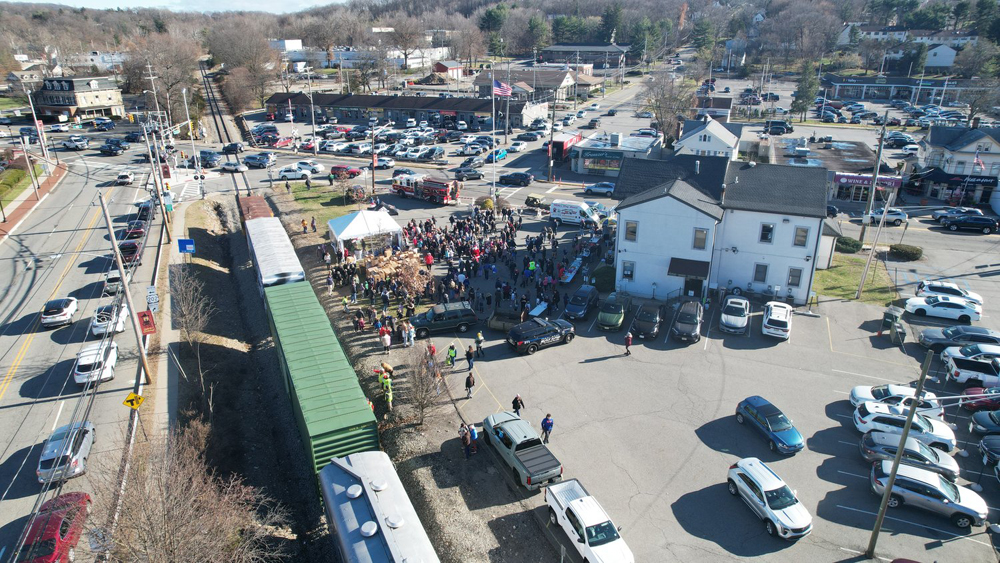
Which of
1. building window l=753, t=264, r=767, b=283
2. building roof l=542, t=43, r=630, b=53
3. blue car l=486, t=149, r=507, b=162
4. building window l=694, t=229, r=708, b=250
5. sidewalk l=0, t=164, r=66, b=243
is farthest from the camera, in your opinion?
building roof l=542, t=43, r=630, b=53

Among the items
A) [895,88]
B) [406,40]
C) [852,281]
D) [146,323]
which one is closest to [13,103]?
[406,40]

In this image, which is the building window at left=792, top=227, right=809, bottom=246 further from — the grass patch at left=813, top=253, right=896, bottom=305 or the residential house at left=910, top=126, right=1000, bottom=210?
the residential house at left=910, top=126, right=1000, bottom=210

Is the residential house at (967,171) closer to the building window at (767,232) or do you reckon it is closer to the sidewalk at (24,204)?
the building window at (767,232)

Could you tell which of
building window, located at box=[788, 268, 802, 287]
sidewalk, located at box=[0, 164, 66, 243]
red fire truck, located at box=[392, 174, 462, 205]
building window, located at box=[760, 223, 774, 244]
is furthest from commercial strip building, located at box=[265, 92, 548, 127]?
building window, located at box=[788, 268, 802, 287]

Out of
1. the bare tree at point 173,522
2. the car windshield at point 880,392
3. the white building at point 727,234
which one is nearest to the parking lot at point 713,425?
the car windshield at point 880,392

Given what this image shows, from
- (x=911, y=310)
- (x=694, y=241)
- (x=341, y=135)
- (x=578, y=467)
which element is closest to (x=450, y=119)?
(x=341, y=135)

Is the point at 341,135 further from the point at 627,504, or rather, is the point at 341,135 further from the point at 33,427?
the point at 627,504
